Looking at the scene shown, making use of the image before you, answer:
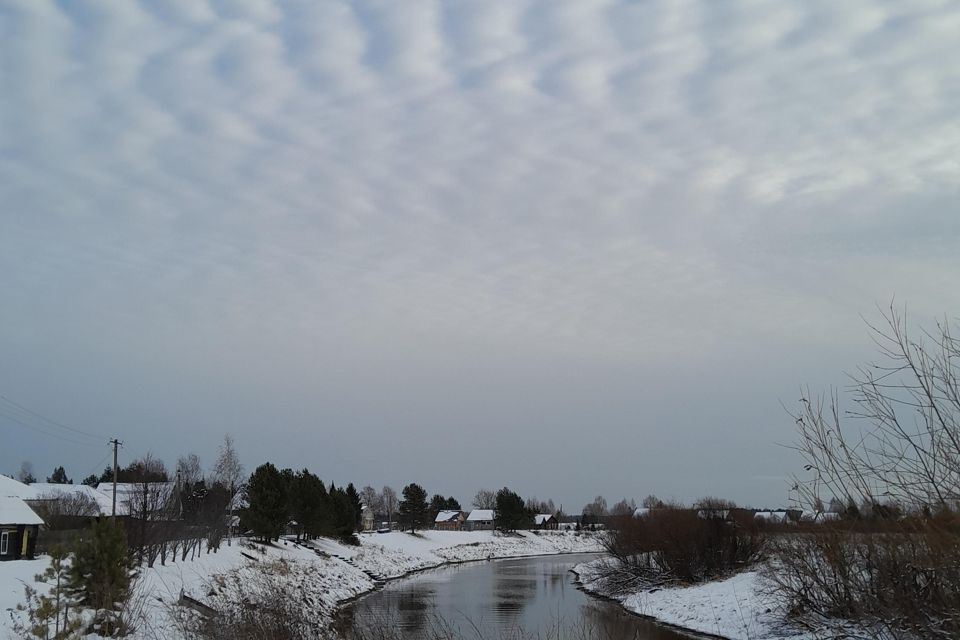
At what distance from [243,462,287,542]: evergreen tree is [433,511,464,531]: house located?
8390 centimetres

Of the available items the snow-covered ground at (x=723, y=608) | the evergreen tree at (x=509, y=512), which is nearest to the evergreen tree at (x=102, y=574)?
the snow-covered ground at (x=723, y=608)

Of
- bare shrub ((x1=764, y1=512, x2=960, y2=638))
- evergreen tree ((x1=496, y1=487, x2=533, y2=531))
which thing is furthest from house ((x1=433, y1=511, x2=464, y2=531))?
bare shrub ((x1=764, y1=512, x2=960, y2=638))

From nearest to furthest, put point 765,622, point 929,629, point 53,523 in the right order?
point 929,629, point 765,622, point 53,523

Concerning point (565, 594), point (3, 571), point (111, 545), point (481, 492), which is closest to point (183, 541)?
point (3, 571)

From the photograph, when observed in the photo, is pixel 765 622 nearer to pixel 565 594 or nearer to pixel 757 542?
pixel 757 542

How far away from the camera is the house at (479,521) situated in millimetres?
135450

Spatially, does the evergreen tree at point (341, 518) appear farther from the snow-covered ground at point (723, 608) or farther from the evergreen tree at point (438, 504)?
the evergreen tree at point (438, 504)

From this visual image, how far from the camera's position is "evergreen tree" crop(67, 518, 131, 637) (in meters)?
15.7

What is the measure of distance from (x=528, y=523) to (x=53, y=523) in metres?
75.6

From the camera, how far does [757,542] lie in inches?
1540

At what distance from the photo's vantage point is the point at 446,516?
139875mm

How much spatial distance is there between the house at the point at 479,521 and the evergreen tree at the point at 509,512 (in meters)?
24.0

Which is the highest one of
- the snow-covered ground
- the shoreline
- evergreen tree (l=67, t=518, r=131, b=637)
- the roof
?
the roof

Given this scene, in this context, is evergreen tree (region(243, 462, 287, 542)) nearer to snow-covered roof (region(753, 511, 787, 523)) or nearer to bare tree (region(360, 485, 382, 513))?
snow-covered roof (region(753, 511, 787, 523))
